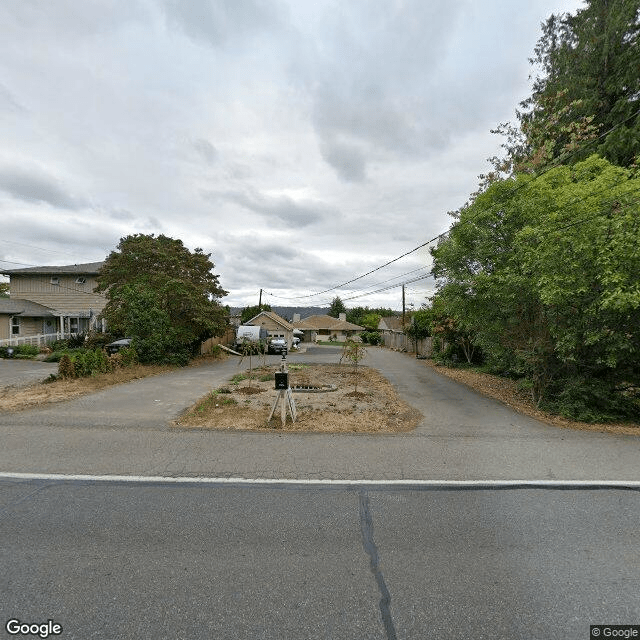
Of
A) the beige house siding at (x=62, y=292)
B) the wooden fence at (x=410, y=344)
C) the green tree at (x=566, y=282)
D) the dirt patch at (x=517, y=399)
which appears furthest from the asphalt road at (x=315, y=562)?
the beige house siding at (x=62, y=292)

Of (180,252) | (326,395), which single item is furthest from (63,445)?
(180,252)

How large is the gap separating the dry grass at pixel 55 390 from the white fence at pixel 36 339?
39.3 feet

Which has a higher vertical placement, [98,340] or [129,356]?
[98,340]

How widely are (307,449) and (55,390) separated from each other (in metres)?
8.03

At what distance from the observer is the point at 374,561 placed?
2.82 metres

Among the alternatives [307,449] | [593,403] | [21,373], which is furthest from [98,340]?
[593,403]

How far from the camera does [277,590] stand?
2479 millimetres

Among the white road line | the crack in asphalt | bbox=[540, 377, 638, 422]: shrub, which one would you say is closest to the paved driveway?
the white road line

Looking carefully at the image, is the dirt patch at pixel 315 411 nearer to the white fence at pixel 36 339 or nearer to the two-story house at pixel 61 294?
the white fence at pixel 36 339

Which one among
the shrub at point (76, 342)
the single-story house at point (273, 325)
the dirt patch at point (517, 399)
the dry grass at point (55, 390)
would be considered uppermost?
the single-story house at point (273, 325)

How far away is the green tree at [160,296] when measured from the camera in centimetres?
1575

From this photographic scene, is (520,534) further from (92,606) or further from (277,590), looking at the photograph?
(92,606)

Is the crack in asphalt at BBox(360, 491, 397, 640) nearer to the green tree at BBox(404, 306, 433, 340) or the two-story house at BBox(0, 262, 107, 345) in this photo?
the green tree at BBox(404, 306, 433, 340)

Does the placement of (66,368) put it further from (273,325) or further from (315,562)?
(273,325)
